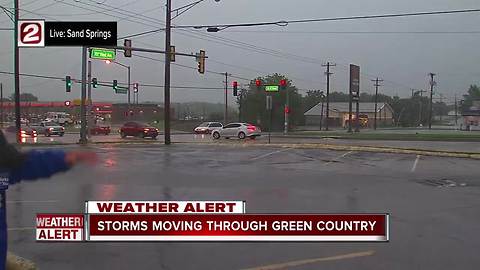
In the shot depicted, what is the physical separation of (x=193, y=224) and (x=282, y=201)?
209 inches

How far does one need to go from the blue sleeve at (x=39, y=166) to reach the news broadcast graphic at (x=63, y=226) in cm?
70

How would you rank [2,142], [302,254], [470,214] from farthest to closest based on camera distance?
[470,214] → [302,254] → [2,142]

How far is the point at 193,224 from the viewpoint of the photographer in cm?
448

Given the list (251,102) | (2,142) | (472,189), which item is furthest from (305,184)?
(251,102)

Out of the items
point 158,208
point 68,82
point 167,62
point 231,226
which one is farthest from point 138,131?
point 231,226

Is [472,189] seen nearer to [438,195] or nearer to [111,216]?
[438,195]

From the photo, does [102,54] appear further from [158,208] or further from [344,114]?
[344,114]

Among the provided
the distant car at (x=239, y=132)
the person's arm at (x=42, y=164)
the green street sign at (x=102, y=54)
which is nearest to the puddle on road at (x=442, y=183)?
the person's arm at (x=42, y=164)

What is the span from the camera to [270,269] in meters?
5.32

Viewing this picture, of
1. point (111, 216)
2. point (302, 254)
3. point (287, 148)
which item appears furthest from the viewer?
point (287, 148)

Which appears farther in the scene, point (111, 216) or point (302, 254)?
point (302, 254)

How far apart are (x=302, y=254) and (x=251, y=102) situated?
74234 mm

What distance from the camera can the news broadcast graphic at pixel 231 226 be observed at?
171 inches

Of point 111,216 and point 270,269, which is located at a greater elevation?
point 111,216
